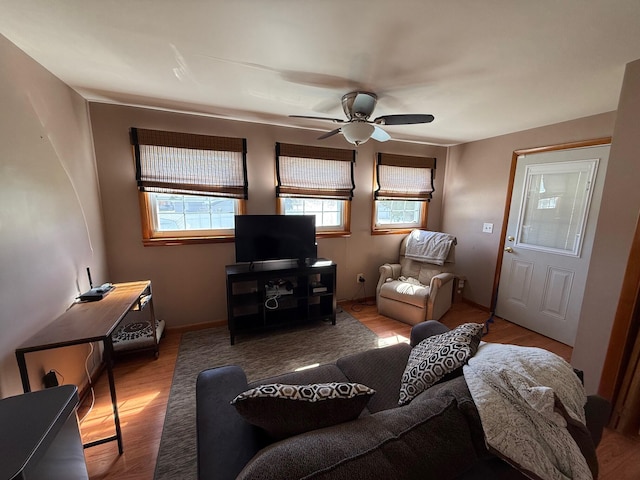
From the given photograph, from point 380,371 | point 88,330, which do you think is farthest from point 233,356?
point 380,371

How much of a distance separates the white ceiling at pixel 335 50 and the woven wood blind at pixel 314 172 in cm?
75

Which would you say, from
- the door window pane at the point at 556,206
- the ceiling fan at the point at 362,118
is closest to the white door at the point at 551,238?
the door window pane at the point at 556,206

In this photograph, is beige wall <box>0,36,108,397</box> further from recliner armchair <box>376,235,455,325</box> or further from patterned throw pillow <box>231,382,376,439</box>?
recliner armchair <box>376,235,455,325</box>

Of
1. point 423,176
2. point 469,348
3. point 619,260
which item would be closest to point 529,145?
point 423,176

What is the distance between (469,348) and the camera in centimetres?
116

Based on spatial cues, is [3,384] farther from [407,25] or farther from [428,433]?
[407,25]

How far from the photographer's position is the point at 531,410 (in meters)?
0.84

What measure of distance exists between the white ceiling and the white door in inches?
23.3

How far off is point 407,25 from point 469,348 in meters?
1.60

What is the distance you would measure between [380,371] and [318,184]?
7.50 ft

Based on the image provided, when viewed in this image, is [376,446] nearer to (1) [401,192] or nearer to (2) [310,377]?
Result: (2) [310,377]

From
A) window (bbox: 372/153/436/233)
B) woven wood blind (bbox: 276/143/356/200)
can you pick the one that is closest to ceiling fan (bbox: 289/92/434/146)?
woven wood blind (bbox: 276/143/356/200)

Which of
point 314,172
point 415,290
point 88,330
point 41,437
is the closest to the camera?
point 41,437

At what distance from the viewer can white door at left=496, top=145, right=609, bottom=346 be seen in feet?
8.31
